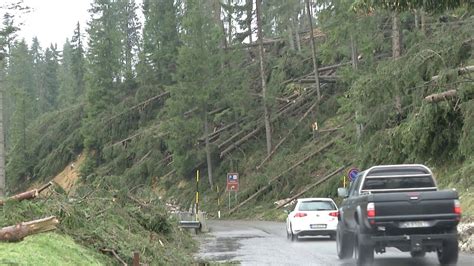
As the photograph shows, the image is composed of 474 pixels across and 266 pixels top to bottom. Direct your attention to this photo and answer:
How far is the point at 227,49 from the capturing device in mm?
55531

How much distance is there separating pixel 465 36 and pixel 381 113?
5.92m

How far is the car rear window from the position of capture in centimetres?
2211

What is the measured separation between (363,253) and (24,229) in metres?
6.83

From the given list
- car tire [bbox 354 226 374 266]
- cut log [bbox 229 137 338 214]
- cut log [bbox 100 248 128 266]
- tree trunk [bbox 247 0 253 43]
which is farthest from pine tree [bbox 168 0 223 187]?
cut log [bbox 100 248 128 266]

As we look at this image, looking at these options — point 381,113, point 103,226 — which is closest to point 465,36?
point 381,113

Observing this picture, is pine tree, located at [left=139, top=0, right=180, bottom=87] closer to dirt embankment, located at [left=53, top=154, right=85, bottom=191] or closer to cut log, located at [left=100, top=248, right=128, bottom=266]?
dirt embankment, located at [left=53, top=154, right=85, bottom=191]

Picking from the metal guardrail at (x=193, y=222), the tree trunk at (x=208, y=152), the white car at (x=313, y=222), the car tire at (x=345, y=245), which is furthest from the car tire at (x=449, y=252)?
the tree trunk at (x=208, y=152)

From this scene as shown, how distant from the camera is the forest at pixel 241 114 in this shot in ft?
62.0

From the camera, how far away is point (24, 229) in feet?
28.7

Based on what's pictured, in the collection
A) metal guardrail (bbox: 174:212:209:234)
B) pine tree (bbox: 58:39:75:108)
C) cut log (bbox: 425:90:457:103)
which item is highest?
pine tree (bbox: 58:39:75:108)

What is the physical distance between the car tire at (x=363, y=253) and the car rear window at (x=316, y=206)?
922 cm

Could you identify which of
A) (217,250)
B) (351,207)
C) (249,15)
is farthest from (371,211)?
(249,15)

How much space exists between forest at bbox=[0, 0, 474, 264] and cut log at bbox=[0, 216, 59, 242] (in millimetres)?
1390

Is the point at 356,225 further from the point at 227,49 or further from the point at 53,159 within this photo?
the point at 53,159
